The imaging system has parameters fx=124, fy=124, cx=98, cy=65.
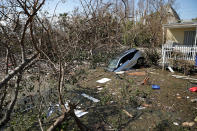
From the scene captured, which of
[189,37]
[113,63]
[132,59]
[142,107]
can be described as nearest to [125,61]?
[132,59]

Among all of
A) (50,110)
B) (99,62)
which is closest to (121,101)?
(50,110)

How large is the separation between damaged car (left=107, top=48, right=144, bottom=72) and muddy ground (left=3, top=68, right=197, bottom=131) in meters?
1.59

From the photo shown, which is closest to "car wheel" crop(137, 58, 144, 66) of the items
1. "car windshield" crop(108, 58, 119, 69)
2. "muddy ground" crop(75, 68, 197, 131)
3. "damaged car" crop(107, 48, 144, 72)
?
"damaged car" crop(107, 48, 144, 72)

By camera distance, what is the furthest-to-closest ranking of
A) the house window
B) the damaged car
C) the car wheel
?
the house window, the car wheel, the damaged car

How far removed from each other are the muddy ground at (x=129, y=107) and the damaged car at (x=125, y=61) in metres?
1.59

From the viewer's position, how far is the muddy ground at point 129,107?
2650 millimetres

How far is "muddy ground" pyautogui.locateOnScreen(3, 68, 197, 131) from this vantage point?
8.70 feet

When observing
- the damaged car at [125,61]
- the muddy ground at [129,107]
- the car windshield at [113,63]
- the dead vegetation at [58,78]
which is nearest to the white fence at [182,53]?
the dead vegetation at [58,78]

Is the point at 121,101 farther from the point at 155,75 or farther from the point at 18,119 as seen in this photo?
the point at 155,75

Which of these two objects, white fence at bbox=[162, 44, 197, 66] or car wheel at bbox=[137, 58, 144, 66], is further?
car wheel at bbox=[137, 58, 144, 66]

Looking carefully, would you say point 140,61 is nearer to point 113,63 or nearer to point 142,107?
point 113,63

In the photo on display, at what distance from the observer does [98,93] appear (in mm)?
4320

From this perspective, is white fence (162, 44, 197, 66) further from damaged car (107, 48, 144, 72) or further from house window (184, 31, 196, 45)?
house window (184, 31, 196, 45)

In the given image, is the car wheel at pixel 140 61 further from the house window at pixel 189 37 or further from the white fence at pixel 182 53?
the house window at pixel 189 37
